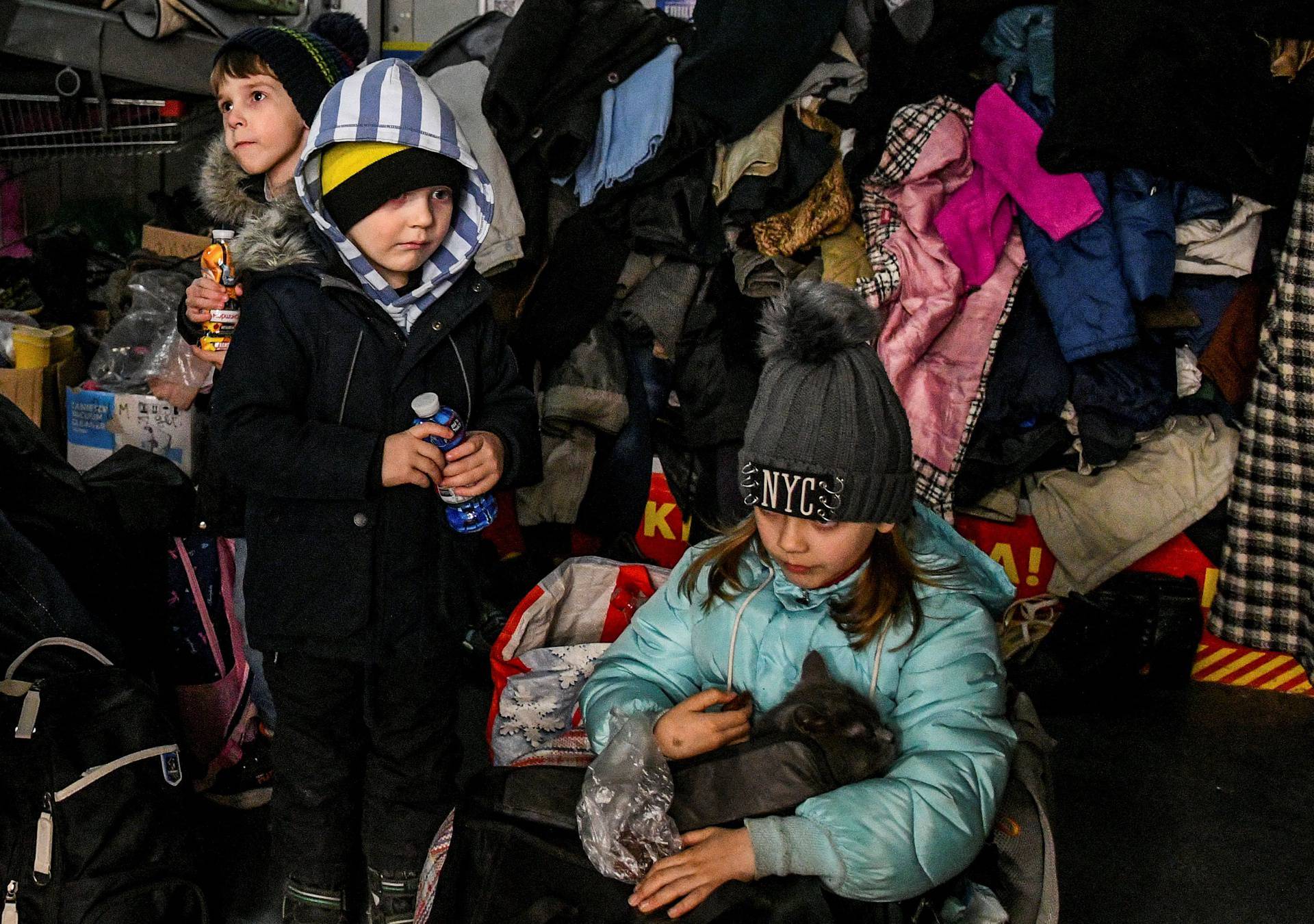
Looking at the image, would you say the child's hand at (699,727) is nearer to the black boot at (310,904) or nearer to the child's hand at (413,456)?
the child's hand at (413,456)

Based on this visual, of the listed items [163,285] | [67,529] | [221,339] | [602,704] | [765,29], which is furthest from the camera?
[163,285]

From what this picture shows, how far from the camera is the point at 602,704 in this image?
5.99ft

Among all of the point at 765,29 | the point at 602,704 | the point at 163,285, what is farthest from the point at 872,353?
the point at 163,285

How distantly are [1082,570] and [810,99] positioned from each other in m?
1.53

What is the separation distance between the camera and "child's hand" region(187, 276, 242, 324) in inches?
89.4

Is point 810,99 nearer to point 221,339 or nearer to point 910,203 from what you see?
point 910,203

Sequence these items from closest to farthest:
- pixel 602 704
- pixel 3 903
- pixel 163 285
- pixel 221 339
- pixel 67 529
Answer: pixel 602 704 < pixel 3 903 < pixel 221 339 < pixel 67 529 < pixel 163 285

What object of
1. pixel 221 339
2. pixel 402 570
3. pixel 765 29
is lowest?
pixel 402 570

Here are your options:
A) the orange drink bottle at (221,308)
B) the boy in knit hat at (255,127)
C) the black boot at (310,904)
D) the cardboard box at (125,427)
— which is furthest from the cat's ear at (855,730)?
the cardboard box at (125,427)

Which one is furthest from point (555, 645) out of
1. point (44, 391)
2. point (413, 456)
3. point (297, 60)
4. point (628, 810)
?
point (44, 391)

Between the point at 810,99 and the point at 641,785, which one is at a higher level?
the point at 810,99

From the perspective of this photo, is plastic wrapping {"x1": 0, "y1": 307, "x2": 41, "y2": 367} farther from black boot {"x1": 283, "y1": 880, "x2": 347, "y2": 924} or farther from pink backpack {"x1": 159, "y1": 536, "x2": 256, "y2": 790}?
black boot {"x1": 283, "y1": 880, "x2": 347, "y2": 924}

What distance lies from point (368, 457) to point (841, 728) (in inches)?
34.9

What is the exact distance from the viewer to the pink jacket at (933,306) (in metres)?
3.24
